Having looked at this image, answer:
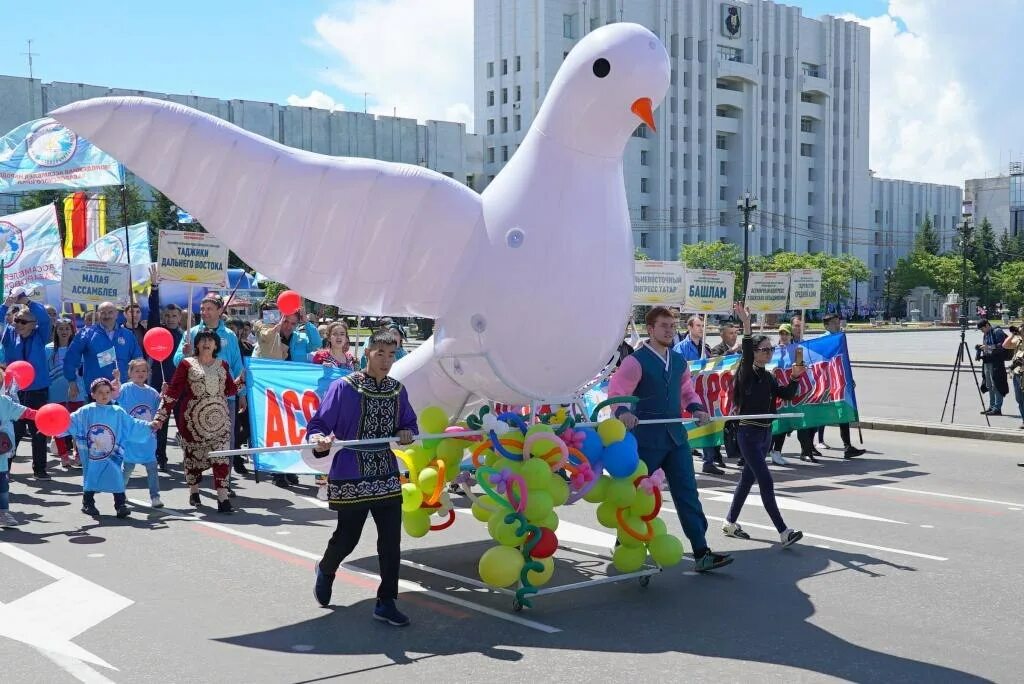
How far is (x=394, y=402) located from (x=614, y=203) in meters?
1.99

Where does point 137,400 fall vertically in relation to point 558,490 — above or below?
above

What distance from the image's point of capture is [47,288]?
2623cm

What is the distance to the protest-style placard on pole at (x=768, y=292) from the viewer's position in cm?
1658

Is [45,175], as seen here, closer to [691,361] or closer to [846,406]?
[691,361]

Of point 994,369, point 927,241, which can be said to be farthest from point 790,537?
point 927,241

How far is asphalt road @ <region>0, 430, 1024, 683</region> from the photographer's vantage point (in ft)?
18.6

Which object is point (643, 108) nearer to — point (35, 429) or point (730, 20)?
point (35, 429)

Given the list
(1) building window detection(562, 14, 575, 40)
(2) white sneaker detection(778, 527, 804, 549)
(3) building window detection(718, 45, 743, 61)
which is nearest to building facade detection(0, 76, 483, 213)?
(1) building window detection(562, 14, 575, 40)

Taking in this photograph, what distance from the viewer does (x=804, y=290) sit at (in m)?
17.2

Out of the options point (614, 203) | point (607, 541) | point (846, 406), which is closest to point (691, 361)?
point (846, 406)

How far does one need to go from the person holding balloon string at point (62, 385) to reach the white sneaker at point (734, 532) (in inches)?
297

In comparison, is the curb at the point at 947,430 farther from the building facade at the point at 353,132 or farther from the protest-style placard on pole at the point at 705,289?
the building facade at the point at 353,132

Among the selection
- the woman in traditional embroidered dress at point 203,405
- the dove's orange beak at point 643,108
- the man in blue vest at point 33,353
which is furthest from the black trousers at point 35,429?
the dove's orange beak at point 643,108

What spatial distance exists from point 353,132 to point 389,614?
80.5 metres
